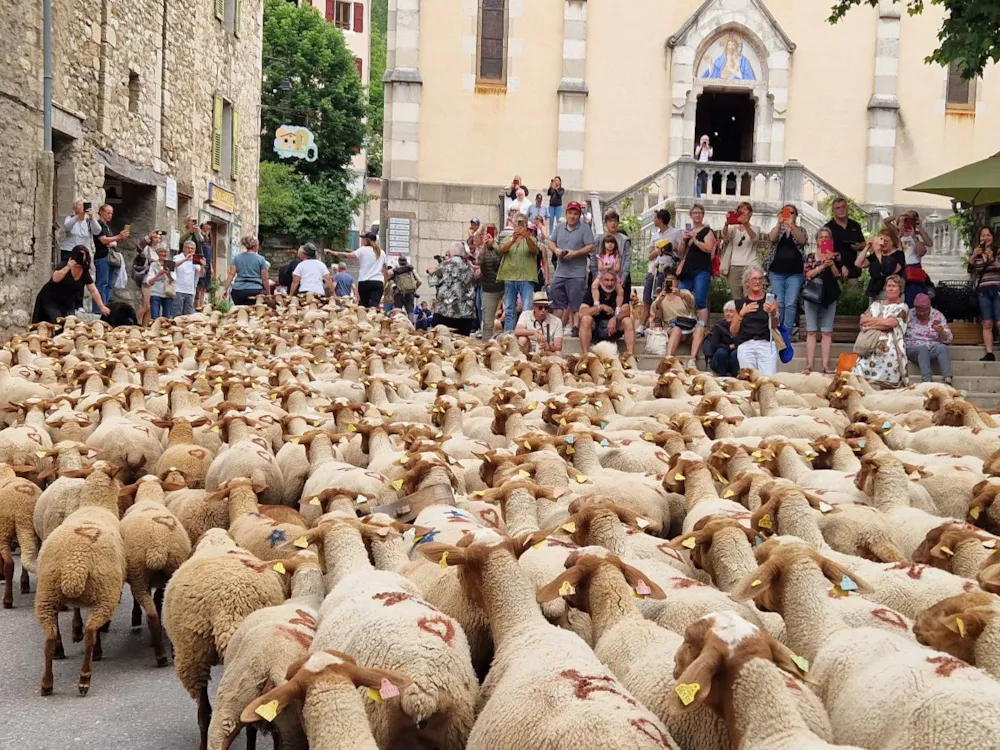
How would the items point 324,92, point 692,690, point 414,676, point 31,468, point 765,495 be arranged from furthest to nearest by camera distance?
point 324,92
point 31,468
point 765,495
point 414,676
point 692,690

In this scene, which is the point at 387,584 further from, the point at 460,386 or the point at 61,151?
the point at 61,151

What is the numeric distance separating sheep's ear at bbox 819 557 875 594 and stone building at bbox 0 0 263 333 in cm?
1420

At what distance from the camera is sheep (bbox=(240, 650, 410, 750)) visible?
3.21 m

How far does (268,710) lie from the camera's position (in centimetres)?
316

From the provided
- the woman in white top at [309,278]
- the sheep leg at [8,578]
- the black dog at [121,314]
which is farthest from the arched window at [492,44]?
the sheep leg at [8,578]

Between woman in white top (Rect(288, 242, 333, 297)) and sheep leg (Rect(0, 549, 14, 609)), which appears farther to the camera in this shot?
woman in white top (Rect(288, 242, 333, 297))

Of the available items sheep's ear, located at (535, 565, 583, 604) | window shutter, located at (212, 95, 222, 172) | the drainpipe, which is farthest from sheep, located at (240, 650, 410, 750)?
window shutter, located at (212, 95, 222, 172)

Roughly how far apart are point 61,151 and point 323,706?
16728mm

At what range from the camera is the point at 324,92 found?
4653cm

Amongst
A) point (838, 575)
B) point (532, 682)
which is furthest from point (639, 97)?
point (532, 682)

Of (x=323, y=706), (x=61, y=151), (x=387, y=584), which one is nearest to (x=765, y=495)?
(x=387, y=584)

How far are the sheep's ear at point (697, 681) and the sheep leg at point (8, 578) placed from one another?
3.98 m

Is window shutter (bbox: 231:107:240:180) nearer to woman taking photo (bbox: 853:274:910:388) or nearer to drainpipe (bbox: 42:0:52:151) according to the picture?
drainpipe (bbox: 42:0:52:151)

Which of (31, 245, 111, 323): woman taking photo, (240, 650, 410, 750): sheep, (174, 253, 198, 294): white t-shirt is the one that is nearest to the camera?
(240, 650, 410, 750): sheep
